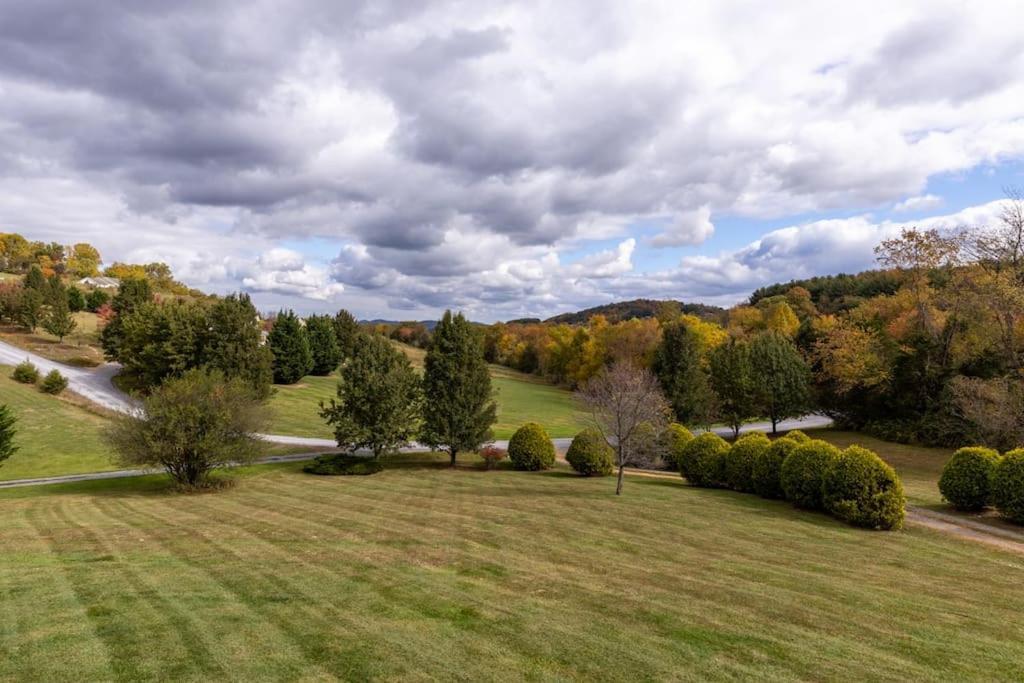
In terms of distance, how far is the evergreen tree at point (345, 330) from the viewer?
74.8 metres

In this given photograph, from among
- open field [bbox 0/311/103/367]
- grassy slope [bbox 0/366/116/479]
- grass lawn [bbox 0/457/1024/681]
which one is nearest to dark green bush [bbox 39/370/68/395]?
grassy slope [bbox 0/366/116/479]

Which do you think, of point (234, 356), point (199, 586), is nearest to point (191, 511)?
point (199, 586)

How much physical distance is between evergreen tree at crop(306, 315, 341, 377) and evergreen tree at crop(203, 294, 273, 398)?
73.7 ft

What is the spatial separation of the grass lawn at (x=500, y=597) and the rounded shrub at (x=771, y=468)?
2.67 meters

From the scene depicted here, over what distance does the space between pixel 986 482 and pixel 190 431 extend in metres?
28.6

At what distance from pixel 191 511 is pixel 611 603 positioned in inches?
597

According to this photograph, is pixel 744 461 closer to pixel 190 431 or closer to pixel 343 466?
pixel 343 466

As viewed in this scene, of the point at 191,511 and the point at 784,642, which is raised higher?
the point at 784,642

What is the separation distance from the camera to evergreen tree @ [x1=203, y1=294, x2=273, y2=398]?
4319 cm

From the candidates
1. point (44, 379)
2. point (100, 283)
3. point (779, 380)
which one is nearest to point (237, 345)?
point (44, 379)

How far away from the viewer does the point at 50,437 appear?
34469mm

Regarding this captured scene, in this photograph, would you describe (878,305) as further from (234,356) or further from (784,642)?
(234,356)

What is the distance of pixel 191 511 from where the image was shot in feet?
59.0

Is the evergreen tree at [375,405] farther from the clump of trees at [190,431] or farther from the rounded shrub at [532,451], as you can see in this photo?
the rounded shrub at [532,451]
